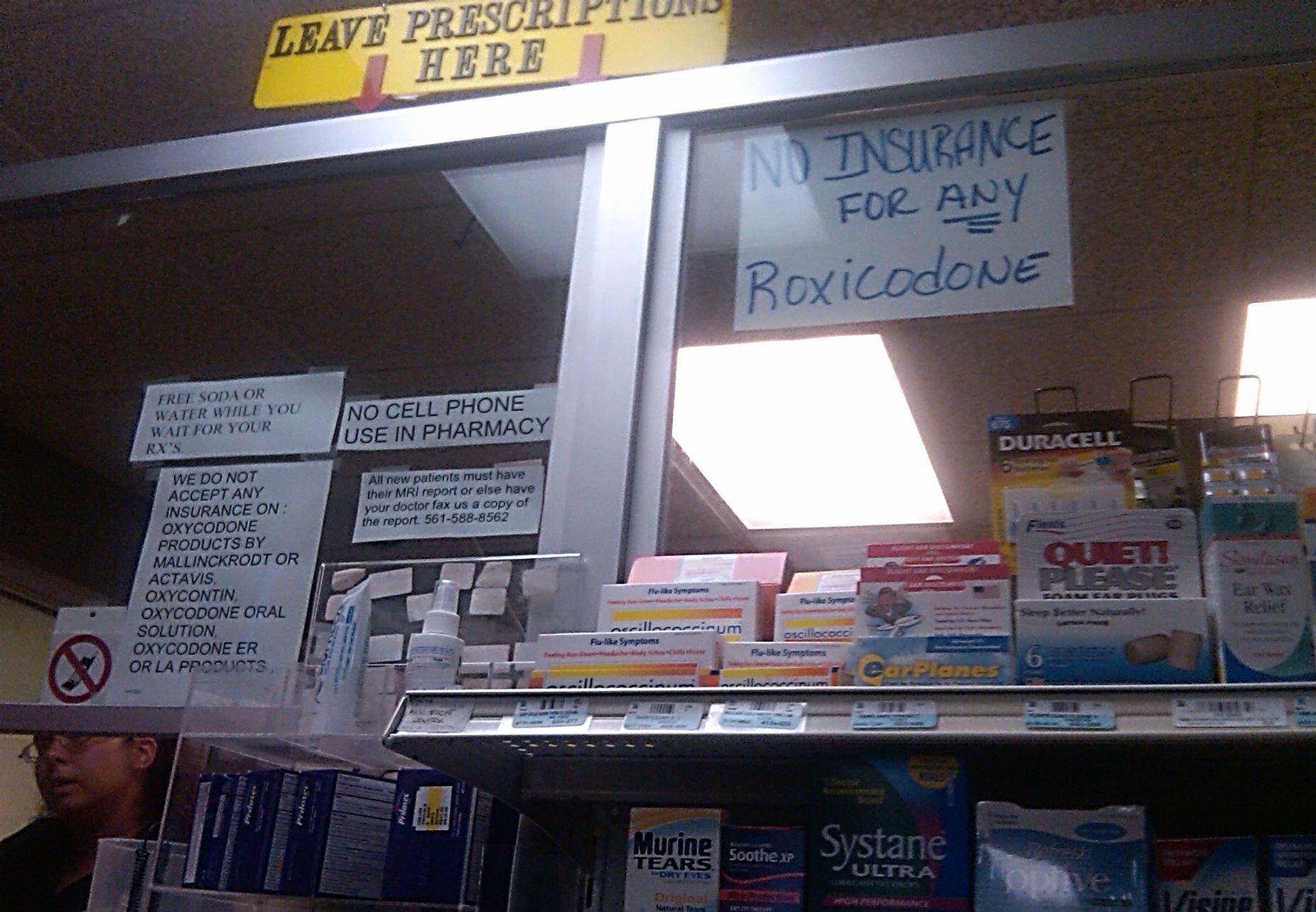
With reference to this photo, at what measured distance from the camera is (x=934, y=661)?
93cm

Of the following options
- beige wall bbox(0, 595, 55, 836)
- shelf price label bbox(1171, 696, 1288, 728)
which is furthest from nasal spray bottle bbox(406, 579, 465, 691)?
beige wall bbox(0, 595, 55, 836)

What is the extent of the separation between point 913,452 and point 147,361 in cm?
162

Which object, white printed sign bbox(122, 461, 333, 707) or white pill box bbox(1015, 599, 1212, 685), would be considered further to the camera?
white printed sign bbox(122, 461, 333, 707)

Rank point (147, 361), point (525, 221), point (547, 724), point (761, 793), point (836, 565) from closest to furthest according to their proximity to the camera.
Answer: point (547, 724), point (761, 793), point (836, 565), point (525, 221), point (147, 361)

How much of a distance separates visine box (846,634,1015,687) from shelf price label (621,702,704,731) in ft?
0.46

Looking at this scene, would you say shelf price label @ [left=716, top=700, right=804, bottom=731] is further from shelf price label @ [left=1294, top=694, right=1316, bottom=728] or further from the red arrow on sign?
the red arrow on sign

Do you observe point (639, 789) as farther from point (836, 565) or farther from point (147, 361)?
point (147, 361)

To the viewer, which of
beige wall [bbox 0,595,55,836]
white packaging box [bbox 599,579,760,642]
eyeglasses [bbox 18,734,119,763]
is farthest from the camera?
beige wall [bbox 0,595,55,836]

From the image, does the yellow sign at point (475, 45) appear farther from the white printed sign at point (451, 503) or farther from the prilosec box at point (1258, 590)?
the prilosec box at point (1258, 590)

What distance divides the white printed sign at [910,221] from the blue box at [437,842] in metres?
0.69

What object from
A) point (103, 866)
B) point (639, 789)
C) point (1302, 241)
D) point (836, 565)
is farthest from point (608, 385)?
point (1302, 241)

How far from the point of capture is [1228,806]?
103cm

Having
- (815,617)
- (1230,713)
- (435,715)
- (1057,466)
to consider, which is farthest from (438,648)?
(1230,713)

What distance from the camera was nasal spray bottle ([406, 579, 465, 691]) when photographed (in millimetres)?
1218
